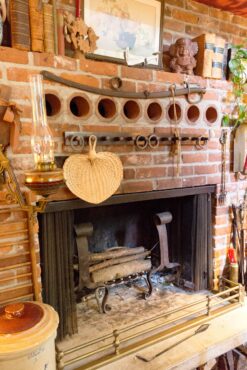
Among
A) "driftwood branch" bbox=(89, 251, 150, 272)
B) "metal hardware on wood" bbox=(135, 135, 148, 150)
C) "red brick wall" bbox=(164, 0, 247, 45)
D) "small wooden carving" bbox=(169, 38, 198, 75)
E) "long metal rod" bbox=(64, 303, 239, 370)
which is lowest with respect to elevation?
"long metal rod" bbox=(64, 303, 239, 370)

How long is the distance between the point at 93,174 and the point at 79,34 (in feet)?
2.03

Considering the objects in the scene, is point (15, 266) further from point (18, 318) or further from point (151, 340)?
point (151, 340)

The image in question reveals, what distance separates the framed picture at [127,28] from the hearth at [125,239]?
71 centimetres

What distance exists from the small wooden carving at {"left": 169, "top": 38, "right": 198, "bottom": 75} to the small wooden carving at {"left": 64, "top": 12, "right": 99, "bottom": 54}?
0.48 m

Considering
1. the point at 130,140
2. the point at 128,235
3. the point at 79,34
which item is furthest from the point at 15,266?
the point at 79,34

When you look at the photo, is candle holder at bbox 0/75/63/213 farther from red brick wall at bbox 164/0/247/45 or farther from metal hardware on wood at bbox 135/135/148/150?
red brick wall at bbox 164/0/247/45

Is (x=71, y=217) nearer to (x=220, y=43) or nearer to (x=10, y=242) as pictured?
(x=10, y=242)

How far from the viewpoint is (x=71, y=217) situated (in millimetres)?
1405

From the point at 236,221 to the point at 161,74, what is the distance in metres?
1.01

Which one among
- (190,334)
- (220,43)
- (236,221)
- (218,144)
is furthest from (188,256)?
(220,43)

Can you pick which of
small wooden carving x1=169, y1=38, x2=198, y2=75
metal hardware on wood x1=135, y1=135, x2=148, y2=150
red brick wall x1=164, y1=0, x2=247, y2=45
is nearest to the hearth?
metal hardware on wood x1=135, y1=135, x2=148, y2=150

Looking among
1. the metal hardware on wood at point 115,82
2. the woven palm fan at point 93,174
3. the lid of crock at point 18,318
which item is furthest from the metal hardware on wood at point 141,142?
the lid of crock at point 18,318

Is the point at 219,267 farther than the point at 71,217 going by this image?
Yes

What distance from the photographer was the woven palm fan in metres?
1.32
